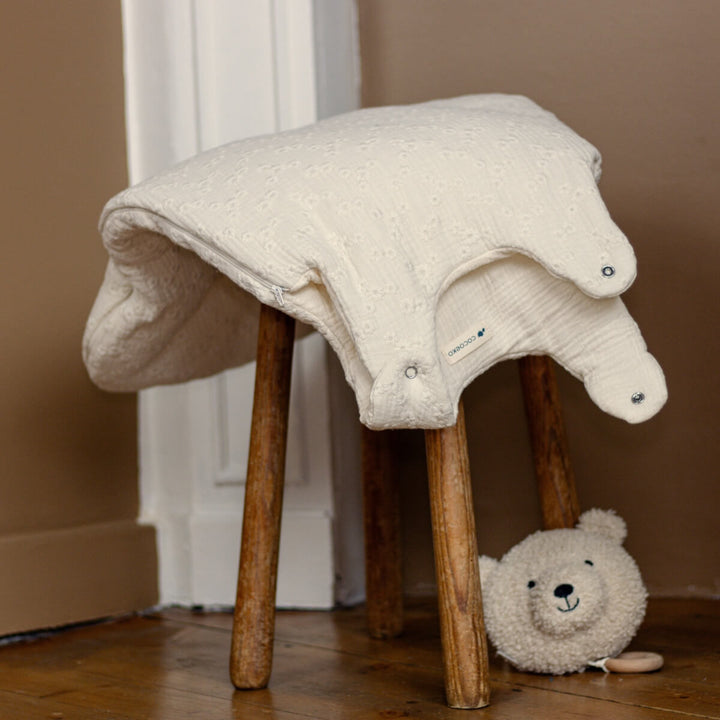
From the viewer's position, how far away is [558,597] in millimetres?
960

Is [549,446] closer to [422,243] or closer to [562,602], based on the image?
[562,602]

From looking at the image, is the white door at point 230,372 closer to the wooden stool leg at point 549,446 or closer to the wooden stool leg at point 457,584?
the wooden stool leg at point 549,446

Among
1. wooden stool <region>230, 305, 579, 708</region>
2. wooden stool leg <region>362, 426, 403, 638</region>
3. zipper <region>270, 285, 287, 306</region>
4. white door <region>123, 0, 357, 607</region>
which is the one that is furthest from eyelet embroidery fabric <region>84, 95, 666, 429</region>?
white door <region>123, 0, 357, 607</region>

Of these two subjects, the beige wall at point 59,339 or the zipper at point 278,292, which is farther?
the beige wall at point 59,339

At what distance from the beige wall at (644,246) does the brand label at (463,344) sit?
1.73 feet

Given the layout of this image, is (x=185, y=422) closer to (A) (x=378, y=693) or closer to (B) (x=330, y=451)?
(B) (x=330, y=451)

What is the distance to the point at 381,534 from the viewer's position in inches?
47.0

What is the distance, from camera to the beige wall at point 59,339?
1.27m

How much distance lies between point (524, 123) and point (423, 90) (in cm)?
58

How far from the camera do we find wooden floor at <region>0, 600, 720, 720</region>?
88 cm

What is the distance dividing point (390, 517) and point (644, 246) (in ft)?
1.57

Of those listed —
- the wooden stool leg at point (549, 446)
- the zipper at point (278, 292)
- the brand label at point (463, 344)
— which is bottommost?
the wooden stool leg at point (549, 446)

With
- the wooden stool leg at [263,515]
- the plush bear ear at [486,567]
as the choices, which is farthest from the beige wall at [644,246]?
the wooden stool leg at [263,515]

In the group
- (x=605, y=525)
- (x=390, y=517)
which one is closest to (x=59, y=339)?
(x=390, y=517)
